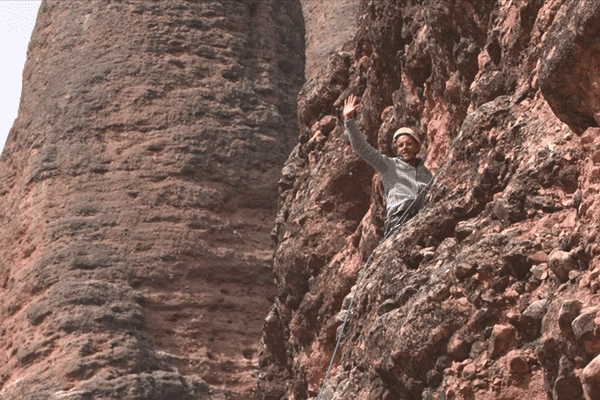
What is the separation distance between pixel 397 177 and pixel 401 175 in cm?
2

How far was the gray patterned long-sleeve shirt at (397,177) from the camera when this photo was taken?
656 cm

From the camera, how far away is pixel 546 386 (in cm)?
453

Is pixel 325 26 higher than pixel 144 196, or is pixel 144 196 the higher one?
pixel 325 26

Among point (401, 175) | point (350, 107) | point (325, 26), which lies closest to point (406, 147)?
point (401, 175)

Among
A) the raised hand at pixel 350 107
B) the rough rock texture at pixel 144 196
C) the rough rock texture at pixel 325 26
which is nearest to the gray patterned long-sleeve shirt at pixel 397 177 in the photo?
the raised hand at pixel 350 107

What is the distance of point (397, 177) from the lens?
676cm

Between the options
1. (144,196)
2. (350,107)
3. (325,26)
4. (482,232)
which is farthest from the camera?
(325,26)

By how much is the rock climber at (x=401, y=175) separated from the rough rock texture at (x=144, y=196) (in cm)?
414

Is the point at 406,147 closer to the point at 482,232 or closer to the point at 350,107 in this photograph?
the point at 350,107

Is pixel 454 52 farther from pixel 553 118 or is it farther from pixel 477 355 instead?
pixel 477 355

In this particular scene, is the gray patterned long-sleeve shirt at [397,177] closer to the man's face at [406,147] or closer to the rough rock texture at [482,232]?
the man's face at [406,147]

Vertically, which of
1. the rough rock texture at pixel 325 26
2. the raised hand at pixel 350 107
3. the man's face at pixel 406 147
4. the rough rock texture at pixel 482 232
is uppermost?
the rough rock texture at pixel 325 26

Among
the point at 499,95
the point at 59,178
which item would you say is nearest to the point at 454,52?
the point at 499,95

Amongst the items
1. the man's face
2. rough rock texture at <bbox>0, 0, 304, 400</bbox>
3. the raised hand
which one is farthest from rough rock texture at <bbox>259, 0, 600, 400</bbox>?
rough rock texture at <bbox>0, 0, 304, 400</bbox>
